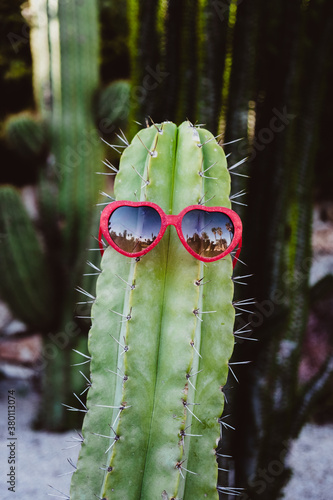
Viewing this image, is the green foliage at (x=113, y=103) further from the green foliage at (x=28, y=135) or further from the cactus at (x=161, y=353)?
Result: the cactus at (x=161, y=353)

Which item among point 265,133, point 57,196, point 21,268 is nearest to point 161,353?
point 265,133

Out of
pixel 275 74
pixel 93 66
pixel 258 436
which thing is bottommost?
pixel 258 436

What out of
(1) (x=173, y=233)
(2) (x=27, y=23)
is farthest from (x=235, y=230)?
(2) (x=27, y=23)

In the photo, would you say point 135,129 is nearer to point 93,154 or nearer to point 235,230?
point 235,230

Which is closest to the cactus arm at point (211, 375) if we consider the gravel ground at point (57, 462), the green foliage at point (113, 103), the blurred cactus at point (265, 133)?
the blurred cactus at point (265, 133)

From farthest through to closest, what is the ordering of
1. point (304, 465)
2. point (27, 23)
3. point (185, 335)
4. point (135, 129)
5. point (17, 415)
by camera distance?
1. point (27, 23)
2. point (17, 415)
3. point (304, 465)
4. point (135, 129)
5. point (185, 335)

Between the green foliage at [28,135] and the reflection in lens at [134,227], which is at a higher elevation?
the green foliage at [28,135]

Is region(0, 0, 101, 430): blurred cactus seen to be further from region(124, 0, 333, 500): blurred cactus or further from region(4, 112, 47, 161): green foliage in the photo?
region(124, 0, 333, 500): blurred cactus

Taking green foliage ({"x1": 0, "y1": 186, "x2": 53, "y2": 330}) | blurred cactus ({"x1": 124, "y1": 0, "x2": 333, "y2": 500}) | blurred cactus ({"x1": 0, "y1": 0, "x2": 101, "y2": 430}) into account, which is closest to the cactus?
blurred cactus ({"x1": 124, "y1": 0, "x2": 333, "y2": 500})
